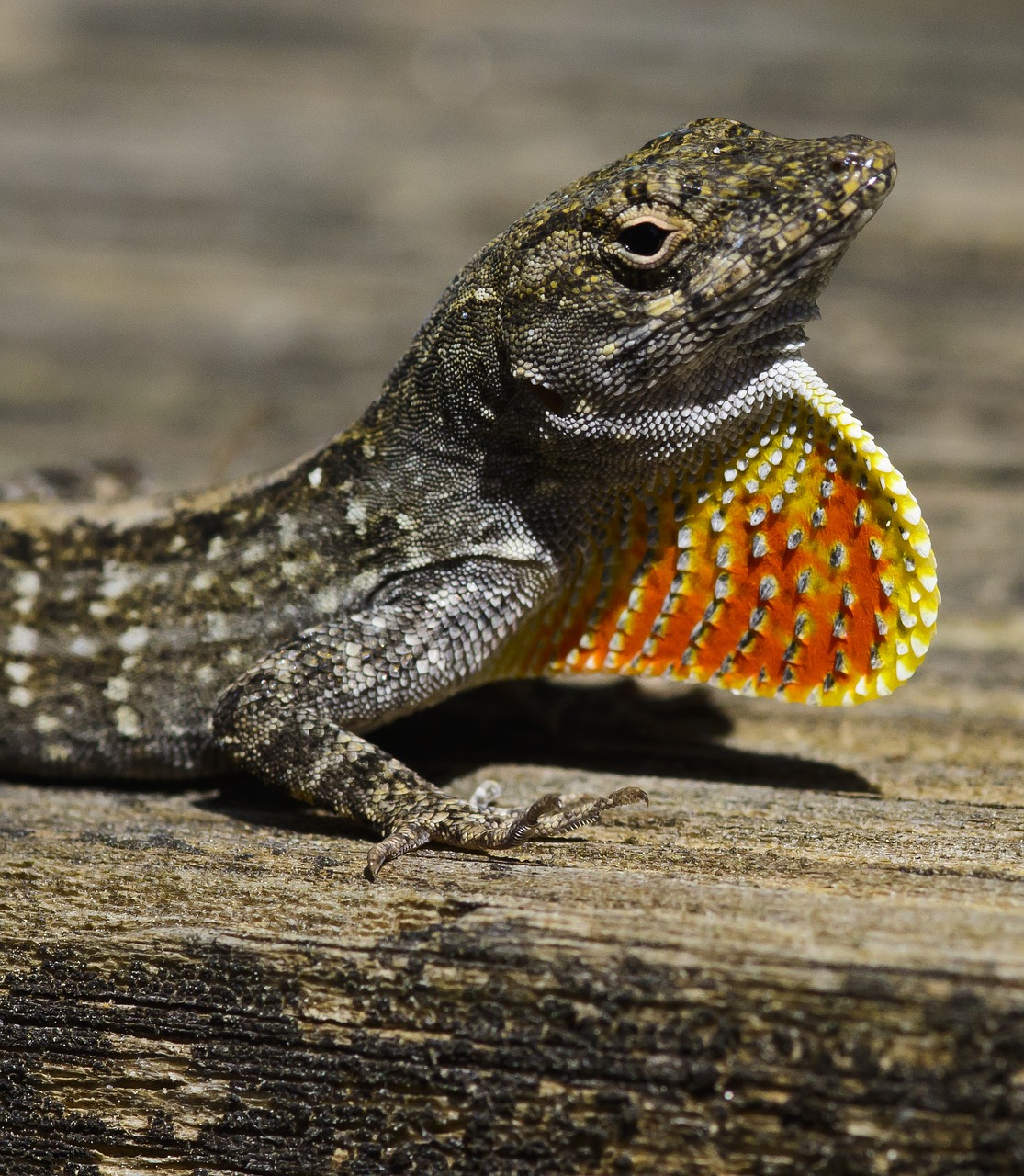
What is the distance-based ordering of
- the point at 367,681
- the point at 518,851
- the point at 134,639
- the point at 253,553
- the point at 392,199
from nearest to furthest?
the point at 518,851 → the point at 367,681 → the point at 253,553 → the point at 134,639 → the point at 392,199

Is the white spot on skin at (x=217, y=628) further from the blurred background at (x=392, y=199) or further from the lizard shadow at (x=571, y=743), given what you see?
the blurred background at (x=392, y=199)

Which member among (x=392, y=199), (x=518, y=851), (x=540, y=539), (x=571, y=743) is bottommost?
(x=518, y=851)

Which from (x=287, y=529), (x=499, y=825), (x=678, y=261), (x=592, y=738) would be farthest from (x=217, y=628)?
(x=678, y=261)

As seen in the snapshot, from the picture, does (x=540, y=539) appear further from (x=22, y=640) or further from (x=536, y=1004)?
(x=22, y=640)

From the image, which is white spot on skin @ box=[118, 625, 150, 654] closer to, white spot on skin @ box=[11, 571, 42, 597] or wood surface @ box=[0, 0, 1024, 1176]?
white spot on skin @ box=[11, 571, 42, 597]

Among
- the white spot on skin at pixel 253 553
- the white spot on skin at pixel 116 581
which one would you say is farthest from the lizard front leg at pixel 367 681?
the white spot on skin at pixel 116 581

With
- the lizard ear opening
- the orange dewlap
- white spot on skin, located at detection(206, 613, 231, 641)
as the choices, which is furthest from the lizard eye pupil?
white spot on skin, located at detection(206, 613, 231, 641)
